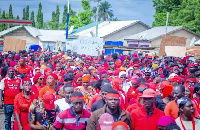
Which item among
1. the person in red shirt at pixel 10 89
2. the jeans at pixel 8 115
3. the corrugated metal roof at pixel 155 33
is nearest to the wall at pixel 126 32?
the corrugated metal roof at pixel 155 33

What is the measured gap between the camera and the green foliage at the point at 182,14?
47.6 meters

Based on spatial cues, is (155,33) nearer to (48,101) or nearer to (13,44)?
(13,44)

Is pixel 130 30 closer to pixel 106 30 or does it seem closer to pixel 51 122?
pixel 106 30

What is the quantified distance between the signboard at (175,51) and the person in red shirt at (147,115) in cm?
1191

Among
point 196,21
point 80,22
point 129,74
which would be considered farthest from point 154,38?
point 80,22

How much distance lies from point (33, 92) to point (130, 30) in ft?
154

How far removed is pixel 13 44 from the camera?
66.2 ft

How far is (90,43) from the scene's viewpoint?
18438mm

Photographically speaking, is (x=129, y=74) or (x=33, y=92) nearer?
(x=33, y=92)

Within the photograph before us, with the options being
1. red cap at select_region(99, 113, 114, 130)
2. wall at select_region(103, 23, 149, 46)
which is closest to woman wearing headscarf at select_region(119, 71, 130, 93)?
red cap at select_region(99, 113, 114, 130)

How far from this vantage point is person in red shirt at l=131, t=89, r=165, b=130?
18.4ft

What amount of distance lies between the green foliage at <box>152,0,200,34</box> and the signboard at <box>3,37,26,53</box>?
29.4m

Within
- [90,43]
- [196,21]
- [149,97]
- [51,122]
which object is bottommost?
[51,122]

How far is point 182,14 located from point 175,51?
34.6m
